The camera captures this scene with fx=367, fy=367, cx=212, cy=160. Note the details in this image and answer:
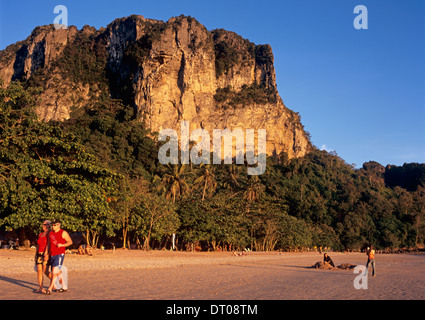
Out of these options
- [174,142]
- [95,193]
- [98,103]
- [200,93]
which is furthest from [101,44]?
[95,193]

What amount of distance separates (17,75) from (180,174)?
74883mm

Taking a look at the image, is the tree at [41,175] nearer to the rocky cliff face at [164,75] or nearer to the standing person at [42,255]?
the standing person at [42,255]

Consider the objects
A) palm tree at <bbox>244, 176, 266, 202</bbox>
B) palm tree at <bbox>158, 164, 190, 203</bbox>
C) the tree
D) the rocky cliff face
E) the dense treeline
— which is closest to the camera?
the tree

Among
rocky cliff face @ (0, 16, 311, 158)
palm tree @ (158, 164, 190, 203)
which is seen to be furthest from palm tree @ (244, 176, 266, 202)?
rocky cliff face @ (0, 16, 311, 158)

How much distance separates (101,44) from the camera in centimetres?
9456

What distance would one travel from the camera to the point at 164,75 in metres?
81.7

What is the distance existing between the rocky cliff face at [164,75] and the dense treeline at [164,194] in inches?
251

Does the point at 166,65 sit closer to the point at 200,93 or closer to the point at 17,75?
the point at 200,93

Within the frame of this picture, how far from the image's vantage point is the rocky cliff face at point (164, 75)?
80938 mm

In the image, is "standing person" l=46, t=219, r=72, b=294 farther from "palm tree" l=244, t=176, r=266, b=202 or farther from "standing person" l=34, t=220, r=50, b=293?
"palm tree" l=244, t=176, r=266, b=202

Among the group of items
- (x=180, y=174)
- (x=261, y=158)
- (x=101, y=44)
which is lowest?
(x=180, y=174)

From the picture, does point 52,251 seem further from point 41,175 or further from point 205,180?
point 205,180

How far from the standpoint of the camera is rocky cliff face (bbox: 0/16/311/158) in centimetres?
8094

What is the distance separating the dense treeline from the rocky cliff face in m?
6.37
